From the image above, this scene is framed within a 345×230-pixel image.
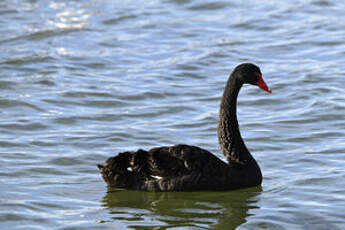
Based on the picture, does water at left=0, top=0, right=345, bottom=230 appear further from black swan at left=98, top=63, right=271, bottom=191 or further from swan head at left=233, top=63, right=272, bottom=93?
swan head at left=233, top=63, right=272, bottom=93

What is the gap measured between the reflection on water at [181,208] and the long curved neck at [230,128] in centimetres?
42

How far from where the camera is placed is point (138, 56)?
1441 centimetres

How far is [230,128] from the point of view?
27.7 ft

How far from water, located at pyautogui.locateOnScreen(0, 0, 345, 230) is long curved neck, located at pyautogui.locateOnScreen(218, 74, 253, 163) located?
16.4 inches

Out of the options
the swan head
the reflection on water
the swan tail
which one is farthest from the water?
the swan head

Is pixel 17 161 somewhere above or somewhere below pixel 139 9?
below

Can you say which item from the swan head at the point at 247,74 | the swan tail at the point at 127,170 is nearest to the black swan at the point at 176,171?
the swan tail at the point at 127,170

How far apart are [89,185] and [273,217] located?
6.26 feet

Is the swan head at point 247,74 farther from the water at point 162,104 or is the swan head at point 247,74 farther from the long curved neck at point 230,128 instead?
the water at point 162,104

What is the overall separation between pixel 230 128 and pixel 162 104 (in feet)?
10.8

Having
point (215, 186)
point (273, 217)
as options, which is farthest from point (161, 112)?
point (273, 217)

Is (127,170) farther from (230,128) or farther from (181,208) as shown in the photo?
(230,128)

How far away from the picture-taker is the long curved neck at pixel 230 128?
8328 mm

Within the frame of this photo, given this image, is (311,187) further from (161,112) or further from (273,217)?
(161,112)
